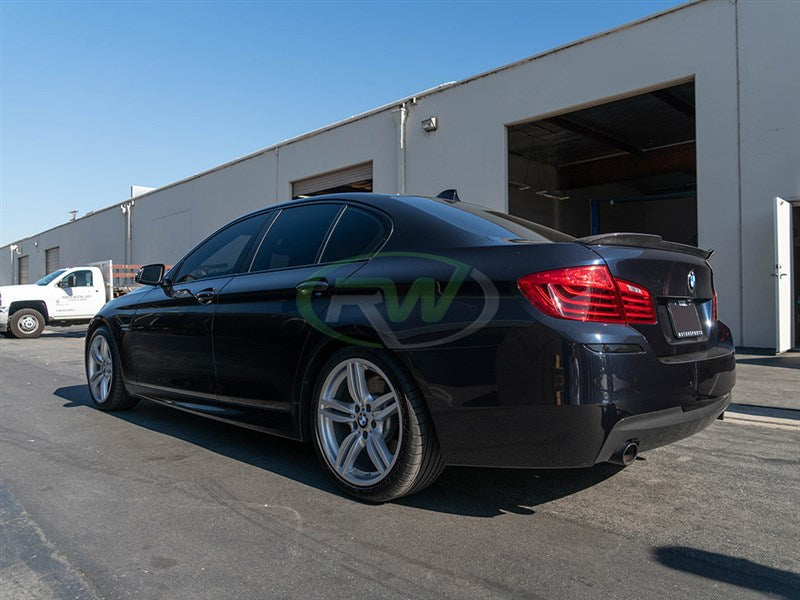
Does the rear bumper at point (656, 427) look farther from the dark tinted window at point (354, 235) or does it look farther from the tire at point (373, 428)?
the dark tinted window at point (354, 235)

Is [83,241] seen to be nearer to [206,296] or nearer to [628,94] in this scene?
[628,94]

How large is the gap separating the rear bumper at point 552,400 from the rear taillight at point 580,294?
0.33ft

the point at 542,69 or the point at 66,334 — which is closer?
the point at 542,69

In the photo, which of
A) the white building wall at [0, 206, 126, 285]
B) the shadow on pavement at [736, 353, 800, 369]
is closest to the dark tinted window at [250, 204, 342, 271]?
the shadow on pavement at [736, 353, 800, 369]

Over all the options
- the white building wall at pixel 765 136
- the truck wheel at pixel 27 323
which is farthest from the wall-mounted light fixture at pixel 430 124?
the truck wheel at pixel 27 323

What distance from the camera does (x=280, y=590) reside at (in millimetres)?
2139

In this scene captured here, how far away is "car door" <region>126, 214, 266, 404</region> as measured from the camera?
395 cm

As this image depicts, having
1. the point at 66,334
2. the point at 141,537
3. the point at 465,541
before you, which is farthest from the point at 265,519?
the point at 66,334

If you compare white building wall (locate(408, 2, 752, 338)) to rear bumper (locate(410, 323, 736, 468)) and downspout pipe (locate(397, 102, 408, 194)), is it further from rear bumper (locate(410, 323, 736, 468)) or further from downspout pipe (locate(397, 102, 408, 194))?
rear bumper (locate(410, 323, 736, 468))

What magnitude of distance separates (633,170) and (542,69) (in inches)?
326

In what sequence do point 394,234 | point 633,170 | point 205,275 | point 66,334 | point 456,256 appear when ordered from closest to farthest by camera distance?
point 456,256
point 394,234
point 205,275
point 66,334
point 633,170

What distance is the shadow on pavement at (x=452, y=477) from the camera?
9.66 feet

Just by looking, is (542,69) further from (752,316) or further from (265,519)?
(265,519)

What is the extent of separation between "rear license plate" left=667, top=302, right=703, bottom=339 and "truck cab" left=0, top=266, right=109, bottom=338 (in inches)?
625
